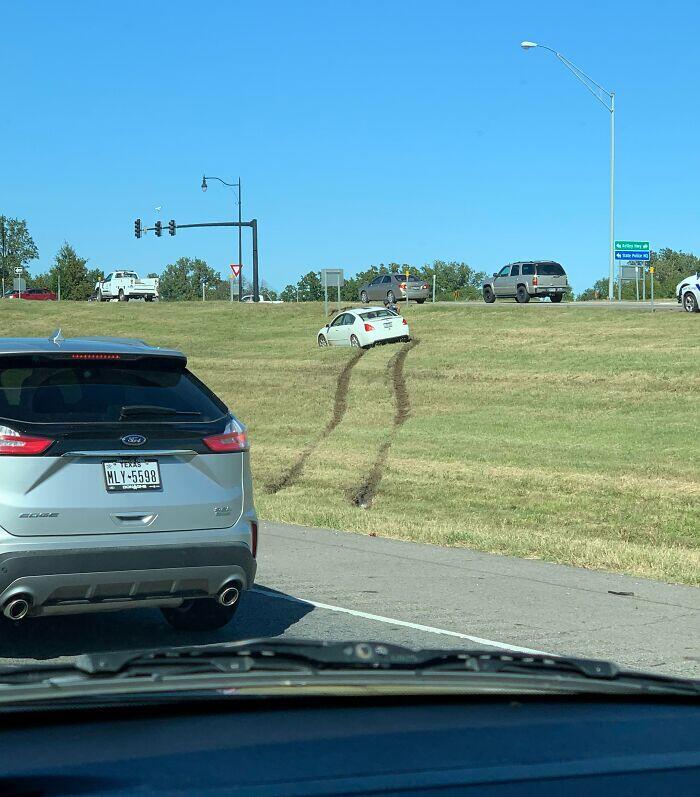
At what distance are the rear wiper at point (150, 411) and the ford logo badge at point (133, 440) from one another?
0.16 metres

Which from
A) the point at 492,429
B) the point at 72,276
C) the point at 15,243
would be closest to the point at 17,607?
the point at 492,429

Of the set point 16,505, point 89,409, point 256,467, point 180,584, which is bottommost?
point 256,467

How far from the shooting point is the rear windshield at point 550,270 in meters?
53.3

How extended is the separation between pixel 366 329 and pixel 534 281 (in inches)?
561

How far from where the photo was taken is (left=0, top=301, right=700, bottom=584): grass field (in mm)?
16422

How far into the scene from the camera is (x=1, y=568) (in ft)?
21.3

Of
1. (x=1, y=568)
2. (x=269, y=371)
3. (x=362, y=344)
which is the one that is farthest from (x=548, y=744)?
(x=362, y=344)

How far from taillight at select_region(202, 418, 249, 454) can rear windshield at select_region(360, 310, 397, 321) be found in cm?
3442

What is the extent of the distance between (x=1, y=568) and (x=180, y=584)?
103 centimetres

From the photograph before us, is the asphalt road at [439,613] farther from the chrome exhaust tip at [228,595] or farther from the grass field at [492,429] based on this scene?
the grass field at [492,429]

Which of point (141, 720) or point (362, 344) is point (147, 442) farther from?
point (362, 344)

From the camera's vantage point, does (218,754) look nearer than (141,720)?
Yes

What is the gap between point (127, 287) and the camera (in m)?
73.4

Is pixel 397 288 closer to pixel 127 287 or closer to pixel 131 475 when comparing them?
pixel 127 287
